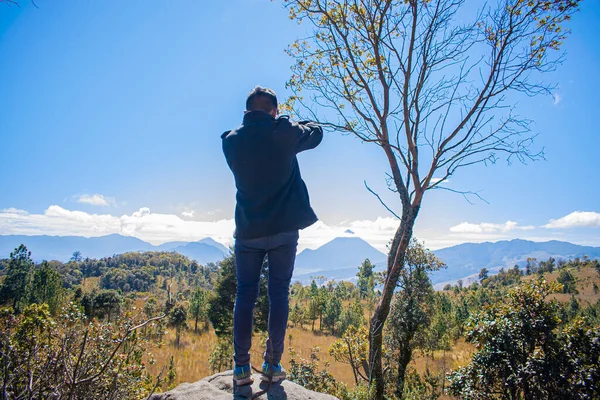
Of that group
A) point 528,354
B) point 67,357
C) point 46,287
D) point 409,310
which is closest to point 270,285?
point 67,357

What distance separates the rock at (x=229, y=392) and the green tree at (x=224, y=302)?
14997mm

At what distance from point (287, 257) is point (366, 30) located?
6249 mm

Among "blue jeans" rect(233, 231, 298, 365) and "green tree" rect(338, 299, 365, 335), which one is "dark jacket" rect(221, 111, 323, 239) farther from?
"green tree" rect(338, 299, 365, 335)

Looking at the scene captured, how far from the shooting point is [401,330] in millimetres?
13844

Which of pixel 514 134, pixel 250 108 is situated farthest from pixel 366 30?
pixel 250 108

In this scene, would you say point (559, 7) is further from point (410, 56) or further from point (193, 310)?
point (193, 310)

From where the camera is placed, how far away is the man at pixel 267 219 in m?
2.61

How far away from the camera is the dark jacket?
2607 mm

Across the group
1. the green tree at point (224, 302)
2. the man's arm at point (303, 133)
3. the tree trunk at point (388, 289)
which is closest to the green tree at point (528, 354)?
the tree trunk at point (388, 289)

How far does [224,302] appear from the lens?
17781mm

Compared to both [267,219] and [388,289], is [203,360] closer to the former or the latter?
[388,289]

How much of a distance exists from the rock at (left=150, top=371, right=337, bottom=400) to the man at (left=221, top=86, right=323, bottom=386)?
3.4 inches

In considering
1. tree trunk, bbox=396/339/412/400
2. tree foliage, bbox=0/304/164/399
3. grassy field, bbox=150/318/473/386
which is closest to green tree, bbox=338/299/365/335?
grassy field, bbox=150/318/473/386

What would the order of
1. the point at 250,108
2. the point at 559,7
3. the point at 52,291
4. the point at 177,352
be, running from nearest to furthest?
the point at 250,108
the point at 559,7
the point at 177,352
the point at 52,291
